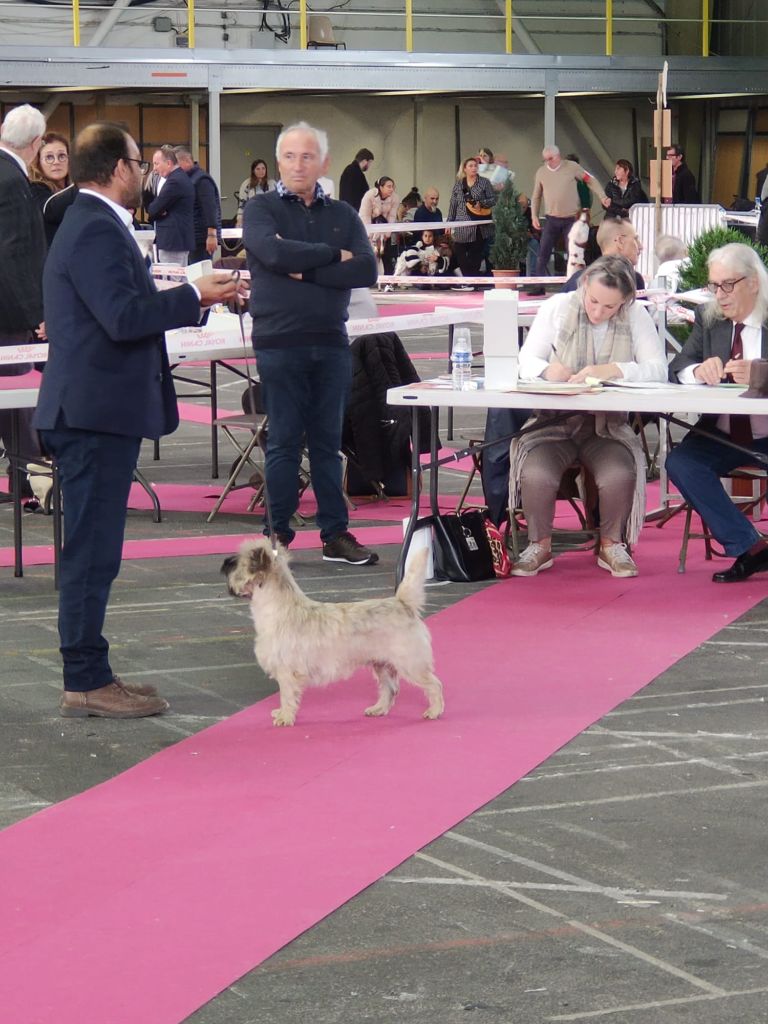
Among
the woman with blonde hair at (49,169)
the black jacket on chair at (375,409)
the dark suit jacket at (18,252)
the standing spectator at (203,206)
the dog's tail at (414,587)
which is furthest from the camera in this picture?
the standing spectator at (203,206)

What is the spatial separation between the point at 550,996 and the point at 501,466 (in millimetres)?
3764

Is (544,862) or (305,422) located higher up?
(305,422)

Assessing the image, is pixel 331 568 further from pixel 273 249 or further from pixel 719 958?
pixel 719 958

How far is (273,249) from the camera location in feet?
19.4

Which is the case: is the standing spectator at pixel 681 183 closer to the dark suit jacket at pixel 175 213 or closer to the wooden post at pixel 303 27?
the wooden post at pixel 303 27

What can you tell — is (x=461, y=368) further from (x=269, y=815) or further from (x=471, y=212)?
(x=471, y=212)

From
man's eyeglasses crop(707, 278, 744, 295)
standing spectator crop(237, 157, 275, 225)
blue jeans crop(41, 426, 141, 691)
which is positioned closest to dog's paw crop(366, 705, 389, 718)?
blue jeans crop(41, 426, 141, 691)

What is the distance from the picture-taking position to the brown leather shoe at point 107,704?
438 cm

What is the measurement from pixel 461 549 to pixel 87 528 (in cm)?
200

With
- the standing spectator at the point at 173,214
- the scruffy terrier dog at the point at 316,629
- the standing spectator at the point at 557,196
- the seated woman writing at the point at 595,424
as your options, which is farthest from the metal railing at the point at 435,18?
the scruffy terrier dog at the point at 316,629

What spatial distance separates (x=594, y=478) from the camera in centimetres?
617

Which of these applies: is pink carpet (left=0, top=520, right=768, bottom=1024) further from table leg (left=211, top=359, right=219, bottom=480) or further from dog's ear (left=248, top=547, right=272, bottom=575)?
table leg (left=211, top=359, right=219, bottom=480)

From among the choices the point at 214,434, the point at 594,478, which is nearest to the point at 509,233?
the point at 214,434

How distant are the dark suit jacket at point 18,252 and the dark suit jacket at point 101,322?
8.16 feet
